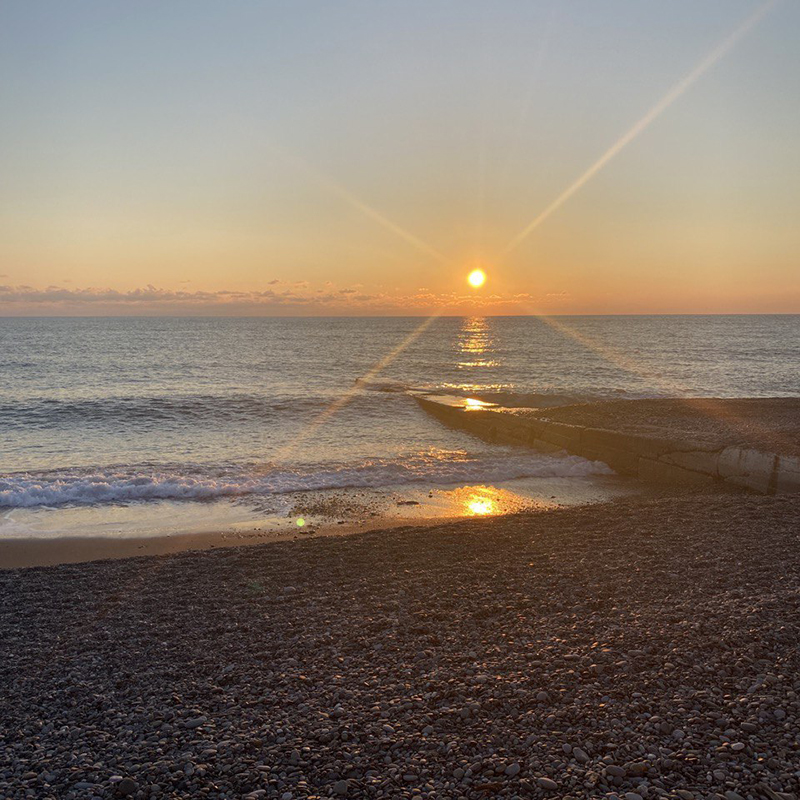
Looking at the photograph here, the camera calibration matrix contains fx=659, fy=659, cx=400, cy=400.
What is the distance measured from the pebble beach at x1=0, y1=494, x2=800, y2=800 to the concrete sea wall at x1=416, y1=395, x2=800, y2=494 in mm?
5714

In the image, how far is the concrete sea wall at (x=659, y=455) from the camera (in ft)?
47.0

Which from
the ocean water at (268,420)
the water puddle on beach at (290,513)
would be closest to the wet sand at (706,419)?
the ocean water at (268,420)

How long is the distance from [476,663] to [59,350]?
8126cm

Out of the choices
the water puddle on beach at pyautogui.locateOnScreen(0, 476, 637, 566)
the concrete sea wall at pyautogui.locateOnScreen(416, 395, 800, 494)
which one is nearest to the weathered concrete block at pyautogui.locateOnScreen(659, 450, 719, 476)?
the concrete sea wall at pyautogui.locateOnScreen(416, 395, 800, 494)

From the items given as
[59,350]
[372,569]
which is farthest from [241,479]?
[59,350]

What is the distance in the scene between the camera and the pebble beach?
4.36 m

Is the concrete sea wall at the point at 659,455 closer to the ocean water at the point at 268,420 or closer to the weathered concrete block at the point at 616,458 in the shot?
the weathered concrete block at the point at 616,458

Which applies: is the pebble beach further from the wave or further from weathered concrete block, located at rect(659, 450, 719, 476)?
weathered concrete block, located at rect(659, 450, 719, 476)

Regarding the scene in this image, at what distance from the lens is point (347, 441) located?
891 inches

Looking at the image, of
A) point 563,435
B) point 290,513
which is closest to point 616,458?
point 563,435

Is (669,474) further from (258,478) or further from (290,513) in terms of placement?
(258,478)

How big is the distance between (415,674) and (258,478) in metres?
11.6

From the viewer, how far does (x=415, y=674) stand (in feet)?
18.7

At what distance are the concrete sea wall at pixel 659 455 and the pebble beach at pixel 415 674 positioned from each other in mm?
5714
